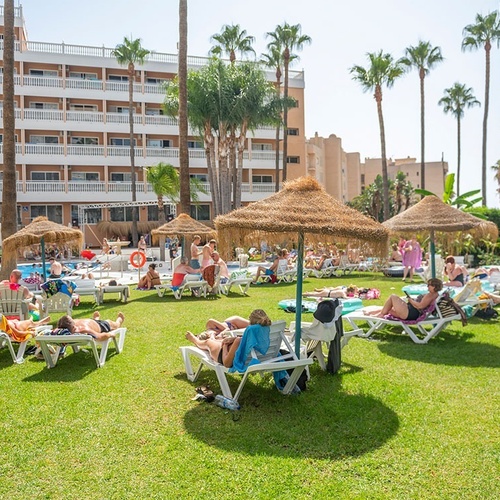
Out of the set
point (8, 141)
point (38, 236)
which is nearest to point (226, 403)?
point (38, 236)

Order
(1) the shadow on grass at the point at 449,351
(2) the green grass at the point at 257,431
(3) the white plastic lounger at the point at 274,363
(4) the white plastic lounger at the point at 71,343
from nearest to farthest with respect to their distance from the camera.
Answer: (2) the green grass at the point at 257,431 < (3) the white plastic lounger at the point at 274,363 < (4) the white plastic lounger at the point at 71,343 < (1) the shadow on grass at the point at 449,351

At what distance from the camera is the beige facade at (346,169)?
57247 millimetres

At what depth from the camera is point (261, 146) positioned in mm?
47219

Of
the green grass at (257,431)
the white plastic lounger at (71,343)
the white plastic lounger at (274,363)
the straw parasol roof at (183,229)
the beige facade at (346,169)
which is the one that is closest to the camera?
the green grass at (257,431)

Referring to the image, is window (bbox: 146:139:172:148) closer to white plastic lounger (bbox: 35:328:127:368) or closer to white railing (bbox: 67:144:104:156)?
white railing (bbox: 67:144:104:156)

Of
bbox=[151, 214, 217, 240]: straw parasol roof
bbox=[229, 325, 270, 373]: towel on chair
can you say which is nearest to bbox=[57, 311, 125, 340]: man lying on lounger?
bbox=[229, 325, 270, 373]: towel on chair

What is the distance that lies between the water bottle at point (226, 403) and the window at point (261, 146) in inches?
1658

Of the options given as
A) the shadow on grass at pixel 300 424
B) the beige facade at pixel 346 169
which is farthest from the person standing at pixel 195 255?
the beige facade at pixel 346 169

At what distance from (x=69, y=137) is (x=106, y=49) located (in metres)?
8.02

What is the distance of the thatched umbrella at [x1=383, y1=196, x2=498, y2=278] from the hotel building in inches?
1193

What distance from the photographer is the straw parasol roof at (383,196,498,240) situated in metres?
10.9

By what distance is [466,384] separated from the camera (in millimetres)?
6344

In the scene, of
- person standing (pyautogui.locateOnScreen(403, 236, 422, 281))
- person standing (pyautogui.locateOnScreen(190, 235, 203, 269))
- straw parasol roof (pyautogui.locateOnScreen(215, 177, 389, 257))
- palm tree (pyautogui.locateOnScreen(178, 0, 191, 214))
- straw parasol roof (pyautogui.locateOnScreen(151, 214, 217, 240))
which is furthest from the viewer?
palm tree (pyautogui.locateOnScreen(178, 0, 191, 214))

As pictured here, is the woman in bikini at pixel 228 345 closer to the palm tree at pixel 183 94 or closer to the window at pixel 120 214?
the palm tree at pixel 183 94
